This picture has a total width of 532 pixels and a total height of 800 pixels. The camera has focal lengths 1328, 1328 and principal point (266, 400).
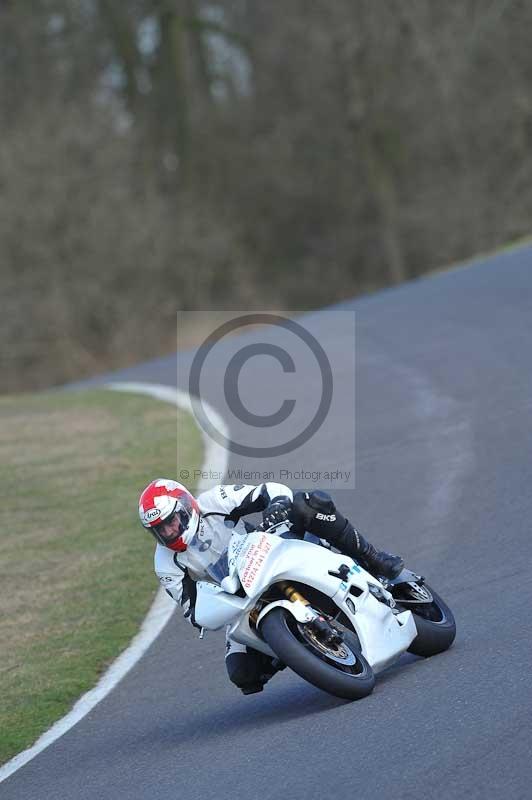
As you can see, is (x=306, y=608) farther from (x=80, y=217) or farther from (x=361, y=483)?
(x=80, y=217)

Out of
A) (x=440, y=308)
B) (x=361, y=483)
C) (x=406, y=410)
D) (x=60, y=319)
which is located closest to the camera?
(x=361, y=483)

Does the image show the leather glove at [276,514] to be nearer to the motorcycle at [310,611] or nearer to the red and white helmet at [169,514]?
the motorcycle at [310,611]

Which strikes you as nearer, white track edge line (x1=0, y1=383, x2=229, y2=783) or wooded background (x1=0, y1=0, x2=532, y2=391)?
Result: white track edge line (x1=0, y1=383, x2=229, y2=783)

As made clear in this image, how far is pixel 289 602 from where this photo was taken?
20.7 feet

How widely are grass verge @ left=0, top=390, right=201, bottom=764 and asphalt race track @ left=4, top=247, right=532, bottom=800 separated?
1.66 ft

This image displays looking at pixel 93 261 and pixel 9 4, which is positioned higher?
pixel 9 4

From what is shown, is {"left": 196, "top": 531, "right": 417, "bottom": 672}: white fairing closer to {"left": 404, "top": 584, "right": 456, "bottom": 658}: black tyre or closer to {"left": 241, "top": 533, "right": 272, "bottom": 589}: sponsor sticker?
{"left": 241, "top": 533, "right": 272, "bottom": 589}: sponsor sticker

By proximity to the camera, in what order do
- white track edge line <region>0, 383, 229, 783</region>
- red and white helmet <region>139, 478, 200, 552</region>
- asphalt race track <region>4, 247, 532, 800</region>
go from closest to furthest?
asphalt race track <region>4, 247, 532, 800</region> < red and white helmet <region>139, 478, 200, 552</region> < white track edge line <region>0, 383, 229, 783</region>

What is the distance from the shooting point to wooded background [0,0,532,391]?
34750mm

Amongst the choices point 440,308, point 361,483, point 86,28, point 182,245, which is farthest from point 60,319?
point 361,483

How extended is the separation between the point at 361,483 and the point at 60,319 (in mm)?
24101

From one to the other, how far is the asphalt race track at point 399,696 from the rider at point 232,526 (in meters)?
0.28

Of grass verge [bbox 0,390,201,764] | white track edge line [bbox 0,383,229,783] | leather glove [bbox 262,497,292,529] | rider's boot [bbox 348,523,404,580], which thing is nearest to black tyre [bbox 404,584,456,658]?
rider's boot [bbox 348,523,404,580]

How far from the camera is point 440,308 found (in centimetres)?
1981
